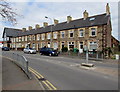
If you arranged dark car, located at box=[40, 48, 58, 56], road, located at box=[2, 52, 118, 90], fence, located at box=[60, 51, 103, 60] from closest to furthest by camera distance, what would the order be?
road, located at box=[2, 52, 118, 90] → fence, located at box=[60, 51, 103, 60] → dark car, located at box=[40, 48, 58, 56]

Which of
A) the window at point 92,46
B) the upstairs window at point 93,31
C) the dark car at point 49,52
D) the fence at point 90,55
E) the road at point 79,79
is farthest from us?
the upstairs window at point 93,31

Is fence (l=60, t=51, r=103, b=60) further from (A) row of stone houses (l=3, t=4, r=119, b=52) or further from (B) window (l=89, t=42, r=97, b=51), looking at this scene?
(B) window (l=89, t=42, r=97, b=51)

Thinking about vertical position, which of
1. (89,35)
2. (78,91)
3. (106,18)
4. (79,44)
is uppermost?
(106,18)

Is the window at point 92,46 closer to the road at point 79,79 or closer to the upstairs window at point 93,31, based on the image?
the upstairs window at point 93,31

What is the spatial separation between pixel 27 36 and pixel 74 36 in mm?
24340

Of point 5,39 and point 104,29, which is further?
point 5,39

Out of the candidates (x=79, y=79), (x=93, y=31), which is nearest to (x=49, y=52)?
(x=93, y=31)

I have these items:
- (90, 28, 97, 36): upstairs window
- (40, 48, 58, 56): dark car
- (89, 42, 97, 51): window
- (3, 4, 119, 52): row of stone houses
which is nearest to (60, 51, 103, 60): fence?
(3, 4, 119, 52): row of stone houses

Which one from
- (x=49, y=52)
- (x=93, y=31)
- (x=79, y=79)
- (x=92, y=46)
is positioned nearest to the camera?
(x=79, y=79)

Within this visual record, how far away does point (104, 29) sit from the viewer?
91.5 feet

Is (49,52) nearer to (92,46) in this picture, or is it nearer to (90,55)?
(90,55)

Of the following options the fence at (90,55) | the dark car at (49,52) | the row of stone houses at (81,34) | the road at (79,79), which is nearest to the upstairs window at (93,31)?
the row of stone houses at (81,34)

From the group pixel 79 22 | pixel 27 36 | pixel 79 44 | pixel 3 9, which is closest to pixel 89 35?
pixel 79 44

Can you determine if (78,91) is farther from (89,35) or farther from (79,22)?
(79,22)
